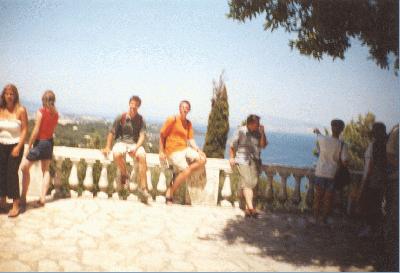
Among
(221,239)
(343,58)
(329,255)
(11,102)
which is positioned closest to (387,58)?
(343,58)

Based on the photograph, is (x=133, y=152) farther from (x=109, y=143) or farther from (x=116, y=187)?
(x=116, y=187)

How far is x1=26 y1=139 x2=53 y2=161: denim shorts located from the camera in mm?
4498

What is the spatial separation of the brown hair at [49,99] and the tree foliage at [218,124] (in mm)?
6198

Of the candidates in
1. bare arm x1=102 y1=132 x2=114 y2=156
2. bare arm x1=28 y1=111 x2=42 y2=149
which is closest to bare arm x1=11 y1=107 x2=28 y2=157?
bare arm x1=28 y1=111 x2=42 y2=149

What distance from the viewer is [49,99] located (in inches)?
177

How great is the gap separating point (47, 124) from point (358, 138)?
22.6 feet

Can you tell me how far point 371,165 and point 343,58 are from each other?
4.88ft

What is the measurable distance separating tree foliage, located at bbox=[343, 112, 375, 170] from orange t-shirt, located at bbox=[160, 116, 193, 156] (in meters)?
4.33

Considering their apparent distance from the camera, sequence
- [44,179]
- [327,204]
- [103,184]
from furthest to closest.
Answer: [103,184], [327,204], [44,179]

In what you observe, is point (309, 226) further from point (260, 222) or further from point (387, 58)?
point (387, 58)

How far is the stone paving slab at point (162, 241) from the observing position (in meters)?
3.52

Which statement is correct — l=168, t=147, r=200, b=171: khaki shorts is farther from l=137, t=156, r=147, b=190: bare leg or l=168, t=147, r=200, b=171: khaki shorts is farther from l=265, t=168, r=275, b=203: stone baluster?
l=265, t=168, r=275, b=203: stone baluster

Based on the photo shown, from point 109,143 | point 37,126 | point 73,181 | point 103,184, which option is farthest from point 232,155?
point 37,126

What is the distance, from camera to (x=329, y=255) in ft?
13.3
